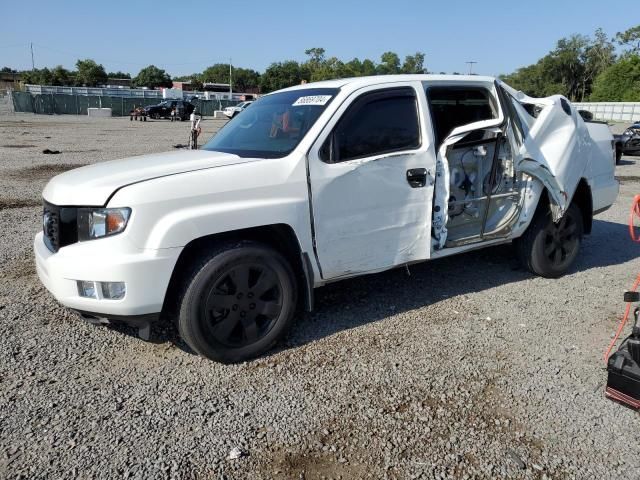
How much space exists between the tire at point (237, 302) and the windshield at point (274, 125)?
2.60ft

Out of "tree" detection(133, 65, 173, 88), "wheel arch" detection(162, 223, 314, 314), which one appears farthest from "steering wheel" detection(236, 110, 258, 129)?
"tree" detection(133, 65, 173, 88)

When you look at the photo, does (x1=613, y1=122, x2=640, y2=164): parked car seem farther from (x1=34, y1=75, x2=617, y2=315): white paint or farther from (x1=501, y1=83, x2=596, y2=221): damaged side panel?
(x1=34, y1=75, x2=617, y2=315): white paint

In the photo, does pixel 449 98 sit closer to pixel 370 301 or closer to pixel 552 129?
pixel 552 129

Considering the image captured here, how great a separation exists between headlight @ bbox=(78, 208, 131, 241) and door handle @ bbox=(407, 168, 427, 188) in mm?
2059

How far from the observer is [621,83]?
63.3 meters

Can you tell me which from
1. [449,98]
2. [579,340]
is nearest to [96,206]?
[449,98]

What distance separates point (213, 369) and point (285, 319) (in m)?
0.58

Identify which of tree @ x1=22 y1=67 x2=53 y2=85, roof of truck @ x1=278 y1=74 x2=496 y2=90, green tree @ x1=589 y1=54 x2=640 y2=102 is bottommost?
roof of truck @ x1=278 y1=74 x2=496 y2=90

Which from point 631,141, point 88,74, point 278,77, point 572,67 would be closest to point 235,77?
point 278,77

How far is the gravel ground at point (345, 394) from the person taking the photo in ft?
8.47

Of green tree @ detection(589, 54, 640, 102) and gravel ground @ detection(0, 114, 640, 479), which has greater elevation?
green tree @ detection(589, 54, 640, 102)

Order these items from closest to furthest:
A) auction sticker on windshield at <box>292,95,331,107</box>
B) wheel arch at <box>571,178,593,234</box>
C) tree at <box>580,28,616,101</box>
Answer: auction sticker on windshield at <box>292,95,331,107</box> → wheel arch at <box>571,178,593,234</box> → tree at <box>580,28,616,101</box>

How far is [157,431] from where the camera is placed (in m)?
2.79

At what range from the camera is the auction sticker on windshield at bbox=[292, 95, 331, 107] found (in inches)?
155
